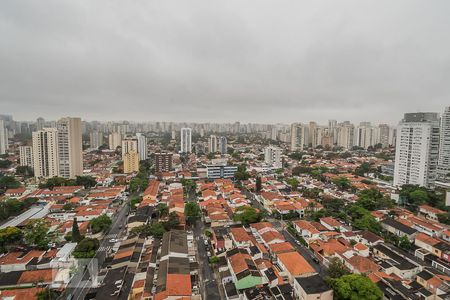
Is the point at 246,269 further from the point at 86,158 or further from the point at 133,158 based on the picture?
the point at 86,158

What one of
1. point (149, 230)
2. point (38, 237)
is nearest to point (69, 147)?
point (38, 237)

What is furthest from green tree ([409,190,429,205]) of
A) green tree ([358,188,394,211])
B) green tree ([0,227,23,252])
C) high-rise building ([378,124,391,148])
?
high-rise building ([378,124,391,148])

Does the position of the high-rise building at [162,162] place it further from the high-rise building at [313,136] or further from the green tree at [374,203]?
the high-rise building at [313,136]

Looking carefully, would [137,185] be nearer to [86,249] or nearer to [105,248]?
[105,248]

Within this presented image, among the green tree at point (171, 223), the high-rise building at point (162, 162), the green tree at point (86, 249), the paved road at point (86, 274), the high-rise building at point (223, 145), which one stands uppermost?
the high-rise building at point (223, 145)

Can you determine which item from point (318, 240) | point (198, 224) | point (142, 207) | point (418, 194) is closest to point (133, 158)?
point (142, 207)

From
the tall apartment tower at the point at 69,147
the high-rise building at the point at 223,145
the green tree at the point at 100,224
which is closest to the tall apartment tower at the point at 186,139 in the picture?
the high-rise building at the point at 223,145

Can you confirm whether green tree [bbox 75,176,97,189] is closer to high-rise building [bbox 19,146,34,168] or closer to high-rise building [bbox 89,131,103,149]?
high-rise building [bbox 19,146,34,168]

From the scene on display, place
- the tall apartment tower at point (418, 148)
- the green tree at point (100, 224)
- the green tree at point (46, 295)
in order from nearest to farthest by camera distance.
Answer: the green tree at point (46, 295), the green tree at point (100, 224), the tall apartment tower at point (418, 148)
